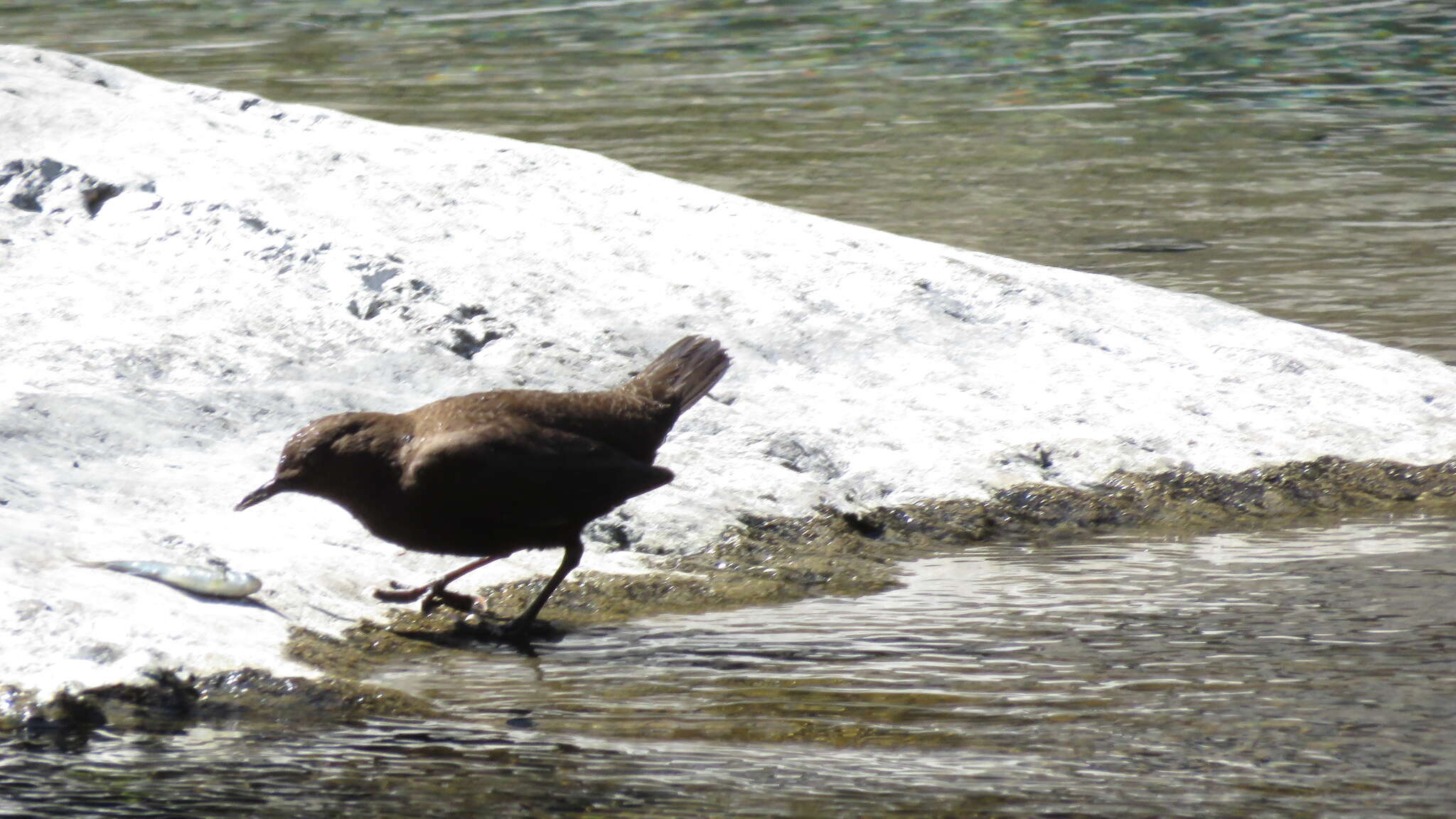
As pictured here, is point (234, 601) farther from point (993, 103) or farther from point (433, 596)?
point (993, 103)

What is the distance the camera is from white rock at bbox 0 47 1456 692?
4844 mm

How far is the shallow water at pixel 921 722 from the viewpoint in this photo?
3.46 m

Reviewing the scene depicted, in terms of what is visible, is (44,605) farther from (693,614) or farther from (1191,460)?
(1191,460)

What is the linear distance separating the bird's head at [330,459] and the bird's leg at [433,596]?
271mm

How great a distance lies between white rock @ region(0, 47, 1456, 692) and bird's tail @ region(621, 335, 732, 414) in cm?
28

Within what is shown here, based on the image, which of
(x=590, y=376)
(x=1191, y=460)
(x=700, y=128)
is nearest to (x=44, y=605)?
(x=590, y=376)

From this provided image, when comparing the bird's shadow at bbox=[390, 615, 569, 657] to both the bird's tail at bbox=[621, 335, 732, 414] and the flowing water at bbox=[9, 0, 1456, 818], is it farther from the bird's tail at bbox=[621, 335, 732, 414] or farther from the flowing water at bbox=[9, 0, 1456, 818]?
the bird's tail at bbox=[621, 335, 732, 414]

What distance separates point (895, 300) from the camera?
6.13 meters

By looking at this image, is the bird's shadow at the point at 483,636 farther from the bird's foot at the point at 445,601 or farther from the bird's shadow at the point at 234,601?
the bird's shadow at the point at 234,601

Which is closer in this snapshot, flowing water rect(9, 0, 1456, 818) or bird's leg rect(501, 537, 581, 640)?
flowing water rect(9, 0, 1456, 818)

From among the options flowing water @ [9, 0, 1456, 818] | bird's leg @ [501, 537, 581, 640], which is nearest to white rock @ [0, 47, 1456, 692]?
bird's leg @ [501, 537, 581, 640]

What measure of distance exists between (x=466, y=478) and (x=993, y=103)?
36.8 ft

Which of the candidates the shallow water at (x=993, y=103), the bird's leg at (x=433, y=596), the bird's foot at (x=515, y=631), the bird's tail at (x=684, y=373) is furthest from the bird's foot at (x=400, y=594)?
the shallow water at (x=993, y=103)

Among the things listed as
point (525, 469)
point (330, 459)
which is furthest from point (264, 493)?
point (525, 469)
